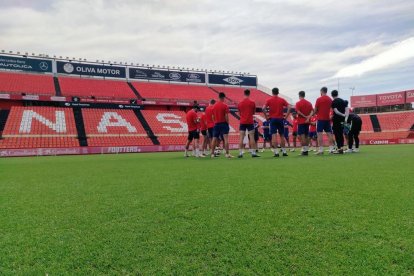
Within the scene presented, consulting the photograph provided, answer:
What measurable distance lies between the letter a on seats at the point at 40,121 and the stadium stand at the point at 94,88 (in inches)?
171

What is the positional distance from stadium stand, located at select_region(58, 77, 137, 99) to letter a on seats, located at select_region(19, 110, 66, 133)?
4.34m

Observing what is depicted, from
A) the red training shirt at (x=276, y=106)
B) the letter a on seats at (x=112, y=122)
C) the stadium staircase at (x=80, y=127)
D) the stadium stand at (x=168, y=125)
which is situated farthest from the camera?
the stadium stand at (x=168, y=125)

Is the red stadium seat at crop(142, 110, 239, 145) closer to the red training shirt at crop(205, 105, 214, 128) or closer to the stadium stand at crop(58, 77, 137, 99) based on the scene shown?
the stadium stand at crop(58, 77, 137, 99)

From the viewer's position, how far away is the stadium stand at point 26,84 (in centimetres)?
3011

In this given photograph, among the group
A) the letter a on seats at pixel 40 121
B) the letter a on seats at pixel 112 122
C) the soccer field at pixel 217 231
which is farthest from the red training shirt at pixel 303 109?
the letter a on seats at pixel 40 121

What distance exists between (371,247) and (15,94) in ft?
107

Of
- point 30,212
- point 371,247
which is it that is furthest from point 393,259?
point 30,212

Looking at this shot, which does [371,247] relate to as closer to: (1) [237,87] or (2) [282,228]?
(2) [282,228]

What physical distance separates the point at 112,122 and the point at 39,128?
646 cm

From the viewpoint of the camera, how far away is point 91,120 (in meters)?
29.8

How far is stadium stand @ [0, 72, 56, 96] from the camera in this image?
98.8ft

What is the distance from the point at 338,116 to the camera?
10.6m

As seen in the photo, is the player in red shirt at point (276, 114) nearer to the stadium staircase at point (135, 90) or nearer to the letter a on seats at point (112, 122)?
the letter a on seats at point (112, 122)

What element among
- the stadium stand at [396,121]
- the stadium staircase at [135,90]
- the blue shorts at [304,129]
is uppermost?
the stadium staircase at [135,90]
